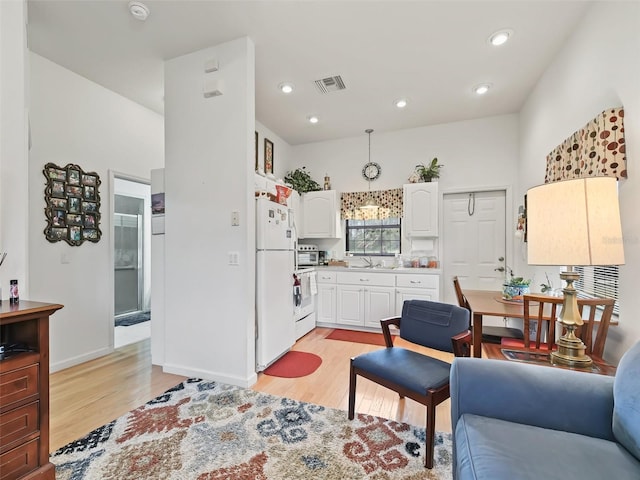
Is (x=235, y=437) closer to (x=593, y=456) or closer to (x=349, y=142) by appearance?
(x=593, y=456)

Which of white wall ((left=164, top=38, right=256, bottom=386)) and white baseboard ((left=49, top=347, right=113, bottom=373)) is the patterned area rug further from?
white baseboard ((left=49, top=347, right=113, bottom=373))

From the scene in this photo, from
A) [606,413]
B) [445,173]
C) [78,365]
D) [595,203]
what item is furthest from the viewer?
[445,173]

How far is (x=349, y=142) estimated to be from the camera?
189 inches

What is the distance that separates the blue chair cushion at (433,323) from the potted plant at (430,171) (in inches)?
101

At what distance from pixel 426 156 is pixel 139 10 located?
12.0ft

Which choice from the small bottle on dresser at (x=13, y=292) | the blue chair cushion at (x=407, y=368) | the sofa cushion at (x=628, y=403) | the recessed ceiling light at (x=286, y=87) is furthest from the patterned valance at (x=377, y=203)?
the small bottle on dresser at (x=13, y=292)

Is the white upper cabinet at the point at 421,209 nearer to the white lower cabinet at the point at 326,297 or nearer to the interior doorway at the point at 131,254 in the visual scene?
the white lower cabinet at the point at 326,297

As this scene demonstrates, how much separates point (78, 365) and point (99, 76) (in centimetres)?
287

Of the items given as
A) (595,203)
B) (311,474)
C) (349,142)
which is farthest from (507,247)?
(311,474)

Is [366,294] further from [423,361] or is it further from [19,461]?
[19,461]

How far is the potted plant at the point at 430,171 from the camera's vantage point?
13.8ft

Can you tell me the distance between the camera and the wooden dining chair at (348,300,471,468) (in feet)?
5.16

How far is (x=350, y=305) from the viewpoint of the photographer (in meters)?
4.17

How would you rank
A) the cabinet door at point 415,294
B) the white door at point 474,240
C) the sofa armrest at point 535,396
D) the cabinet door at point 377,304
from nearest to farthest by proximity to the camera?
the sofa armrest at point 535,396, the cabinet door at point 415,294, the cabinet door at point 377,304, the white door at point 474,240
